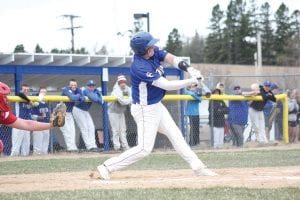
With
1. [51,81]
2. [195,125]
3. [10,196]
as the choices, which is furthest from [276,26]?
[10,196]

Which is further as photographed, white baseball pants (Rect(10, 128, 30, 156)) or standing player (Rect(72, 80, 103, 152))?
standing player (Rect(72, 80, 103, 152))

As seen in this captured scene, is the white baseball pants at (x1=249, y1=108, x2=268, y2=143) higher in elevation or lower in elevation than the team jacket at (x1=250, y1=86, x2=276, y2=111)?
lower

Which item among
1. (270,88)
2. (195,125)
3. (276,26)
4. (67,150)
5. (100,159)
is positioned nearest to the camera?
(100,159)

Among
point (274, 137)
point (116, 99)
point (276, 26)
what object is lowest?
point (274, 137)

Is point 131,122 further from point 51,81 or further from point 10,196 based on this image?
point 10,196

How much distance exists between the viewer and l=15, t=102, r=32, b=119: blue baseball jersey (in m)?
14.8

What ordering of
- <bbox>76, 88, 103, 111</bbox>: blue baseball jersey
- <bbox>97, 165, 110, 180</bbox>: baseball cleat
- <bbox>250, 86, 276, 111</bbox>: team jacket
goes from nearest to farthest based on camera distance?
<bbox>97, 165, 110, 180</bbox>: baseball cleat < <bbox>76, 88, 103, 111</bbox>: blue baseball jersey < <bbox>250, 86, 276, 111</bbox>: team jacket

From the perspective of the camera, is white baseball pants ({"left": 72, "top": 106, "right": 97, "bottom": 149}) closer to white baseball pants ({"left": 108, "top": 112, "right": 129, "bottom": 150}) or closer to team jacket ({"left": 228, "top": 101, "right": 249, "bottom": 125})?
white baseball pants ({"left": 108, "top": 112, "right": 129, "bottom": 150})

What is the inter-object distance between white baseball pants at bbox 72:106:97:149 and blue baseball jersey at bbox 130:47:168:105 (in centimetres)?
743

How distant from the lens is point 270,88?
701 inches

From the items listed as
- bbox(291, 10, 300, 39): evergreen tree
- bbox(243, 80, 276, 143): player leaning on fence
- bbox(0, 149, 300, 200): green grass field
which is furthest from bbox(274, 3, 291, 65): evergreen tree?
bbox(0, 149, 300, 200): green grass field

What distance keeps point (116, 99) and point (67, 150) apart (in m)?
1.81

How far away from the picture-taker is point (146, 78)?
798cm

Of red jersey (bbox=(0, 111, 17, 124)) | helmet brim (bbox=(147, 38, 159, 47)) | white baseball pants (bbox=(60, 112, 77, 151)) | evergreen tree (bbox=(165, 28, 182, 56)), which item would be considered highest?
evergreen tree (bbox=(165, 28, 182, 56))
